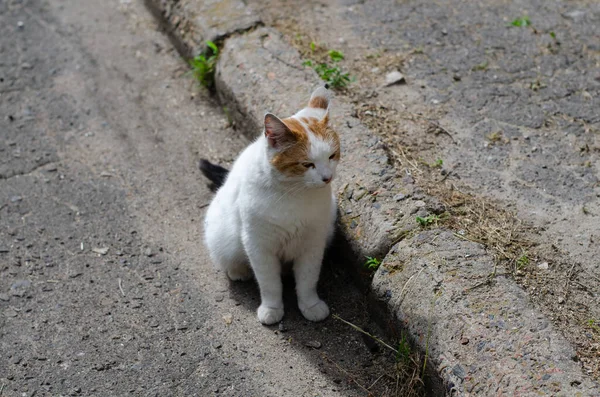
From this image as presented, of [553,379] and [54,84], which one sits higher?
[553,379]

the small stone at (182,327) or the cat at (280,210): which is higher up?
the cat at (280,210)

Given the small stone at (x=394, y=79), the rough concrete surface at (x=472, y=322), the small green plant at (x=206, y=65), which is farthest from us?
the small green plant at (x=206, y=65)

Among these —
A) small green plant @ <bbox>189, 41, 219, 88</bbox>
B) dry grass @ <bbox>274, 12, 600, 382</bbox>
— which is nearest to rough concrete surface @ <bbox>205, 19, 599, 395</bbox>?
dry grass @ <bbox>274, 12, 600, 382</bbox>

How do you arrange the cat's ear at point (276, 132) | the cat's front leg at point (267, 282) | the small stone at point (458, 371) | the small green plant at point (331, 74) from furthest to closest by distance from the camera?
the small green plant at point (331, 74) < the cat's front leg at point (267, 282) < the cat's ear at point (276, 132) < the small stone at point (458, 371)

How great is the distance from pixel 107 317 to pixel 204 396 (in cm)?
74

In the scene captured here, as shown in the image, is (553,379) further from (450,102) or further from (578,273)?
(450,102)

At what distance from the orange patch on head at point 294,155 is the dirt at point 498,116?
2.80 ft

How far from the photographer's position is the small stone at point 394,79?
179 inches

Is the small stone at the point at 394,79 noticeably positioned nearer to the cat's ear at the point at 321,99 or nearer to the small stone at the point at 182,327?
the cat's ear at the point at 321,99

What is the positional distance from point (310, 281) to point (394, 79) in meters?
1.71

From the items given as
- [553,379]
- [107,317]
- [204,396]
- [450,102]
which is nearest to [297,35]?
[450,102]

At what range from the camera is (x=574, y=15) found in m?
5.23

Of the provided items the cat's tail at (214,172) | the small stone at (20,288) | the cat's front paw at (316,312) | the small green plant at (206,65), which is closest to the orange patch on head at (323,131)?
the cat's front paw at (316,312)

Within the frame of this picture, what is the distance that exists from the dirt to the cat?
0.71 m
